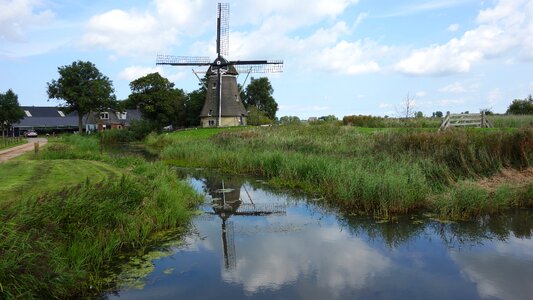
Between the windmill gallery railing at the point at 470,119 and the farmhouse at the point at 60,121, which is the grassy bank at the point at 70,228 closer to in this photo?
the windmill gallery railing at the point at 470,119

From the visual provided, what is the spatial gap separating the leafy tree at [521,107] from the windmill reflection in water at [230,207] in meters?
33.2

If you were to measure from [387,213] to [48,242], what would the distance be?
24.5 feet

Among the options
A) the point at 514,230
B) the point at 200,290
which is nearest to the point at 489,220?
the point at 514,230

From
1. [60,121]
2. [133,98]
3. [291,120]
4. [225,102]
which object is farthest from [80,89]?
[291,120]

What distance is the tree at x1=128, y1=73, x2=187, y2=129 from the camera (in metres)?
55.3

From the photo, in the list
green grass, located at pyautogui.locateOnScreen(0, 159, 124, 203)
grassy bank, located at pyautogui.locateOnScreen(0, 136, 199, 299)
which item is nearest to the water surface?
grassy bank, located at pyautogui.locateOnScreen(0, 136, 199, 299)

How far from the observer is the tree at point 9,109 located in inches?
2445

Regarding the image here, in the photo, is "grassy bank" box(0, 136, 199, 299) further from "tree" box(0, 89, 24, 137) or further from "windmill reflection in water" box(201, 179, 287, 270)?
"tree" box(0, 89, 24, 137)

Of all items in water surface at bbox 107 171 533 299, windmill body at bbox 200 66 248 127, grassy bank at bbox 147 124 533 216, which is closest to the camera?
water surface at bbox 107 171 533 299

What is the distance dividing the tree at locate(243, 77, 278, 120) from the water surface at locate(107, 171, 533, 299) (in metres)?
63.3

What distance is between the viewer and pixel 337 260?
793 cm

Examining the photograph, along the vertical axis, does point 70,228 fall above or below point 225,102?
below

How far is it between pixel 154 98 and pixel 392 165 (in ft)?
153

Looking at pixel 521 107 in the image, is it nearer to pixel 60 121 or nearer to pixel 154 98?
pixel 154 98
